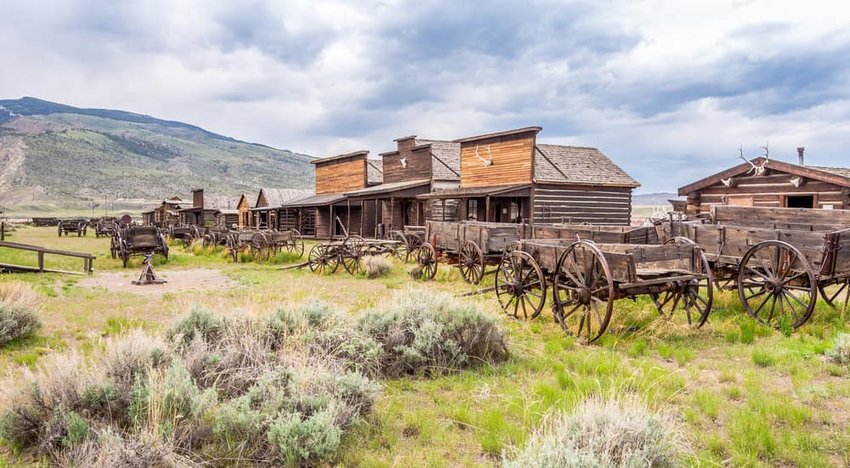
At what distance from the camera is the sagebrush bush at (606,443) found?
2.84 metres

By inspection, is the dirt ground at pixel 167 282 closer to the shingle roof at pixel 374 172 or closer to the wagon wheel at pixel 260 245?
the wagon wheel at pixel 260 245

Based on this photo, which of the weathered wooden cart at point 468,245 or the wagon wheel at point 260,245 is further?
the wagon wheel at point 260,245

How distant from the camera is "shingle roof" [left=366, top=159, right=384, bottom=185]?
37906 millimetres

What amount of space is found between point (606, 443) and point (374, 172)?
3682 centimetres

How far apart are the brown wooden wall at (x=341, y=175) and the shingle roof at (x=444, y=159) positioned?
563cm

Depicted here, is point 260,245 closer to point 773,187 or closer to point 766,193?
point 766,193

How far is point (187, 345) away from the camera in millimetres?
5648

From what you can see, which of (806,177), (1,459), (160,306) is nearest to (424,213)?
(806,177)

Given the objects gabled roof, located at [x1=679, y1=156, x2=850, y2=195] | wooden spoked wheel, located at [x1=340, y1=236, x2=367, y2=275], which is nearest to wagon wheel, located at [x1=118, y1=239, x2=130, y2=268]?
wooden spoked wheel, located at [x1=340, y1=236, x2=367, y2=275]

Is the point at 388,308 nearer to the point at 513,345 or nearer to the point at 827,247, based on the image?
the point at 513,345

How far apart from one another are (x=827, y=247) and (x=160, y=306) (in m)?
10.9

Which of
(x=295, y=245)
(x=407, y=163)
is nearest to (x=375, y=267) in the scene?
(x=295, y=245)

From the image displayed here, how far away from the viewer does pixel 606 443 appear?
3.03 m

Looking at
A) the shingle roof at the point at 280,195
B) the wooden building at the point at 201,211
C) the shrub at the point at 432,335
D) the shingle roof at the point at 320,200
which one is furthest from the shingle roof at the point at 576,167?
the wooden building at the point at 201,211
